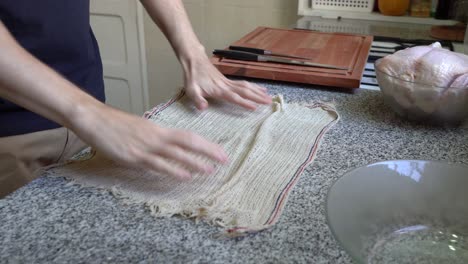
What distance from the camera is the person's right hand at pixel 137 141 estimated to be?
503 millimetres

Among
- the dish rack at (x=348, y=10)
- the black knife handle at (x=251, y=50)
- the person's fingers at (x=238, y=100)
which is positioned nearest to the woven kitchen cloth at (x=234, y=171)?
the person's fingers at (x=238, y=100)

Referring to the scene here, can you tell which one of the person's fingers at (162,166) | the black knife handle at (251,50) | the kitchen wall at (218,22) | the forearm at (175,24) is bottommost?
the kitchen wall at (218,22)

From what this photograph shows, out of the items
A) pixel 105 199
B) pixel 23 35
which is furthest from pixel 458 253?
pixel 23 35

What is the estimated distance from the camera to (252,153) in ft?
1.96

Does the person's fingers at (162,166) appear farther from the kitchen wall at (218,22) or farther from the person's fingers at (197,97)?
the kitchen wall at (218,22)

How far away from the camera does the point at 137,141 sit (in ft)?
1.68

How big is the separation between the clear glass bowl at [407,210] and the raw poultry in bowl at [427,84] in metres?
0.25

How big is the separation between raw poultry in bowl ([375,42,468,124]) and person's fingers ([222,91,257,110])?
0.21m

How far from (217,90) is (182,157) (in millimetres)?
287

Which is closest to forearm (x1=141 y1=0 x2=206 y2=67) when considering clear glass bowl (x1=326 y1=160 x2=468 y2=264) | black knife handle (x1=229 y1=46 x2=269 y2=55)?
black knife handle (x1=229 y1=46 x2=269 y2=55)

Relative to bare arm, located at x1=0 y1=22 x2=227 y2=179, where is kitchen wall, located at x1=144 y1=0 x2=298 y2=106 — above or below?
below

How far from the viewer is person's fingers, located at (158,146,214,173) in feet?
1.67

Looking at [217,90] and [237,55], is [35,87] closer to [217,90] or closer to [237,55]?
[217,90]

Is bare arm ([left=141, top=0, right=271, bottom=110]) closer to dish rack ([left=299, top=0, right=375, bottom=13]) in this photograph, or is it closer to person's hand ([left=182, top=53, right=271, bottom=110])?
person's hand ([left=182, top=53, right=271, bottom=110])
